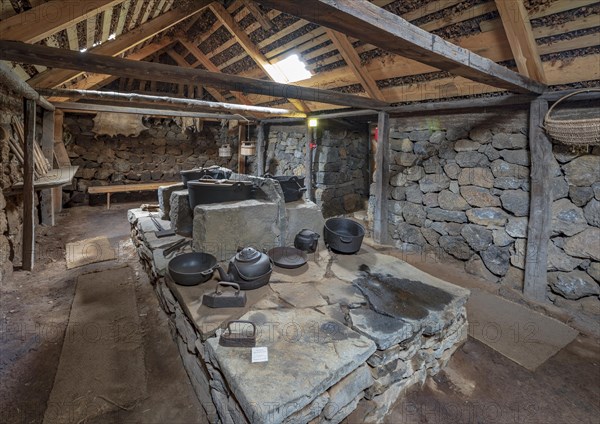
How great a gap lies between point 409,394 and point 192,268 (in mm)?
1899

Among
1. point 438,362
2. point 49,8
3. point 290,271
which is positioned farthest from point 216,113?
point 438,362

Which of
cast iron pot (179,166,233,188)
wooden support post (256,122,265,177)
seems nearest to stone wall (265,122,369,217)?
wooden support post (256,122,265,177)

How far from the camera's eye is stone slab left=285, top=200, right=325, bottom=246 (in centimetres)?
325

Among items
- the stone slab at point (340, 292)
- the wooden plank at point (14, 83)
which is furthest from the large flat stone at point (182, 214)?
the stone slab at point (340, 292)

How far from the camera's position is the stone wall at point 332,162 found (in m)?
5.82

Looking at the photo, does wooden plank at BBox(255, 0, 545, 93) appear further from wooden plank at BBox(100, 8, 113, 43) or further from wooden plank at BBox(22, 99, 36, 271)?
wooden plank at BBox(22, 99, 36, 271)

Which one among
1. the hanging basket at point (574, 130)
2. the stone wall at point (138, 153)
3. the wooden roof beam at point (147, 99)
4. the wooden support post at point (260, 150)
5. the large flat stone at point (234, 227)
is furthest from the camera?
the wooden support post at point (260, 150)

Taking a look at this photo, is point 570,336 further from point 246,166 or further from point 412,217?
point 246,166

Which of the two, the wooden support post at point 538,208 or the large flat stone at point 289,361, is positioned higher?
the wooden support post at point 538,208

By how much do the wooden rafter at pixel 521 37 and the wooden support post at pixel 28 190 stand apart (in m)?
4.73

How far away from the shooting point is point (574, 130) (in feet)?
8.80

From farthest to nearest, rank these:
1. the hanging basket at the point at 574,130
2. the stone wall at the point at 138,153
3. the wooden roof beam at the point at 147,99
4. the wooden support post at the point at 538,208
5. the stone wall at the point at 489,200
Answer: the stone wall at the point at 138,153
the wooden roof beam at the point at 147,99
the wooden support post at the point at 538,208
the stone wall at the point at 489,200
the hanging basket at the point at 574,130

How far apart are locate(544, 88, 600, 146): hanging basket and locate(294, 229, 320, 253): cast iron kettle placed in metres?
2.45

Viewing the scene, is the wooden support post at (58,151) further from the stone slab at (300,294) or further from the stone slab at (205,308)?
the stone slab at (300,294)
